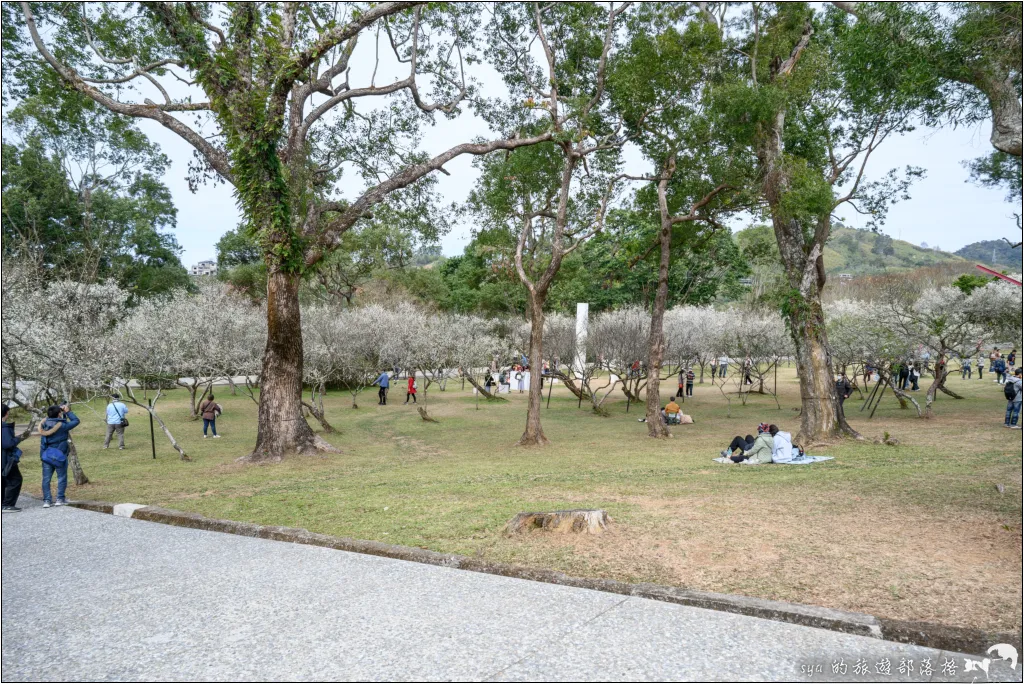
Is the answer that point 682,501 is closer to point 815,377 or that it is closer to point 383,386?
point 815,377

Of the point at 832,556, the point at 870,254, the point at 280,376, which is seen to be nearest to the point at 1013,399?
the point at 832,556

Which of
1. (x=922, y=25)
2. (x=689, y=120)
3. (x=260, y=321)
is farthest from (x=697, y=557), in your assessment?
(x=260, y=321)

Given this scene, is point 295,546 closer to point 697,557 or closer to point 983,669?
point 697,557

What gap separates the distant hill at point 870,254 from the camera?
161000mm

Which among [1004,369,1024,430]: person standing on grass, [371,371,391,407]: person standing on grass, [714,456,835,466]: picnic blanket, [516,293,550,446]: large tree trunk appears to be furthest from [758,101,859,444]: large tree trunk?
[371,371,391,407]: person standing on grass

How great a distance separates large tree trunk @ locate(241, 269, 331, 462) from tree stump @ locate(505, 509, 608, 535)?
904cm

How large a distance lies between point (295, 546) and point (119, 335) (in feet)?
56.5

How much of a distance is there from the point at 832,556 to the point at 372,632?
4.35m

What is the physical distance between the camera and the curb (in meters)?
4.57

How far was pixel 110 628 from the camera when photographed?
5.09 metres

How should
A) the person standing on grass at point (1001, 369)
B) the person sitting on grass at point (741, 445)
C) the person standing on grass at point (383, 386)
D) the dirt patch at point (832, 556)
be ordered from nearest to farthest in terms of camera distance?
the dirt patch at point (832, 556) < the person sitting on grass at point (741, 445) < the person standing on grass at point (383, 386) < the person standing on grass at point (1001, 369)

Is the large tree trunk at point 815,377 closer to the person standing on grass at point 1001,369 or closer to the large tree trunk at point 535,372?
the large tree trunk at point 535,372

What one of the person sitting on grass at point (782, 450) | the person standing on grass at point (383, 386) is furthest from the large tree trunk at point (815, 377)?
the person standing on grass at point (383, 386)

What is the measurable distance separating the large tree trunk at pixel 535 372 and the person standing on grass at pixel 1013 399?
12.6 meters
